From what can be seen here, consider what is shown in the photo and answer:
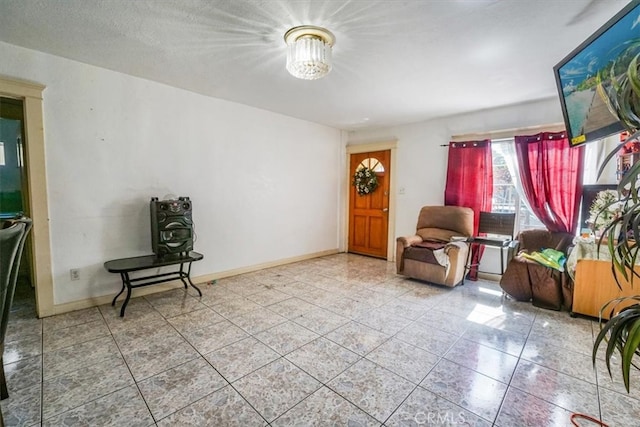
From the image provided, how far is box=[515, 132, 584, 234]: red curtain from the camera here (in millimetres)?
3340

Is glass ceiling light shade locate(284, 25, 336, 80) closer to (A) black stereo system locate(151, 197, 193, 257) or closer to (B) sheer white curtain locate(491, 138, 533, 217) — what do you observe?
(A) black stereo system locate(151, 197, 193, 257)

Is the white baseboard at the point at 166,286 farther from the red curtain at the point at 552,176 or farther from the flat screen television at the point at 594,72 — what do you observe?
the flat screen television at the point at 594,72

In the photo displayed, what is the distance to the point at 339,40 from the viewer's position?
90.3 inches

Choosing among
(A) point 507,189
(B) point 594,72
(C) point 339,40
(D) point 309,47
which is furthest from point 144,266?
(A) point 507,189

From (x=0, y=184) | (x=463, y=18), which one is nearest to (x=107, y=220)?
(x=0, y=184)

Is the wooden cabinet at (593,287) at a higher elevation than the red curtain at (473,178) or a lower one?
lower

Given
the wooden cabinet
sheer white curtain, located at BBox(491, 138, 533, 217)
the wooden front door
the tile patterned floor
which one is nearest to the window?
sheer white curtain, located at BBox(491, 138, 533, 217)

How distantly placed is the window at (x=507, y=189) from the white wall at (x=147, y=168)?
2907 millimetres

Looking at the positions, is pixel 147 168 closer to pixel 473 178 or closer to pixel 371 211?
pixel 371 211

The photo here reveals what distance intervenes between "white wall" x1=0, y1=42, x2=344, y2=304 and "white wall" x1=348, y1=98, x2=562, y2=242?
1.66 metres

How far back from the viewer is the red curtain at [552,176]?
11.0 feet

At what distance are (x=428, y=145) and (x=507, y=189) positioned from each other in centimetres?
130

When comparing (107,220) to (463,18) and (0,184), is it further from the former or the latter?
(463,18)

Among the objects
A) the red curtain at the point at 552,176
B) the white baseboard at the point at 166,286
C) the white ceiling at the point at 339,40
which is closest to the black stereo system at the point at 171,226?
the white baseboard at the point at 166,286
